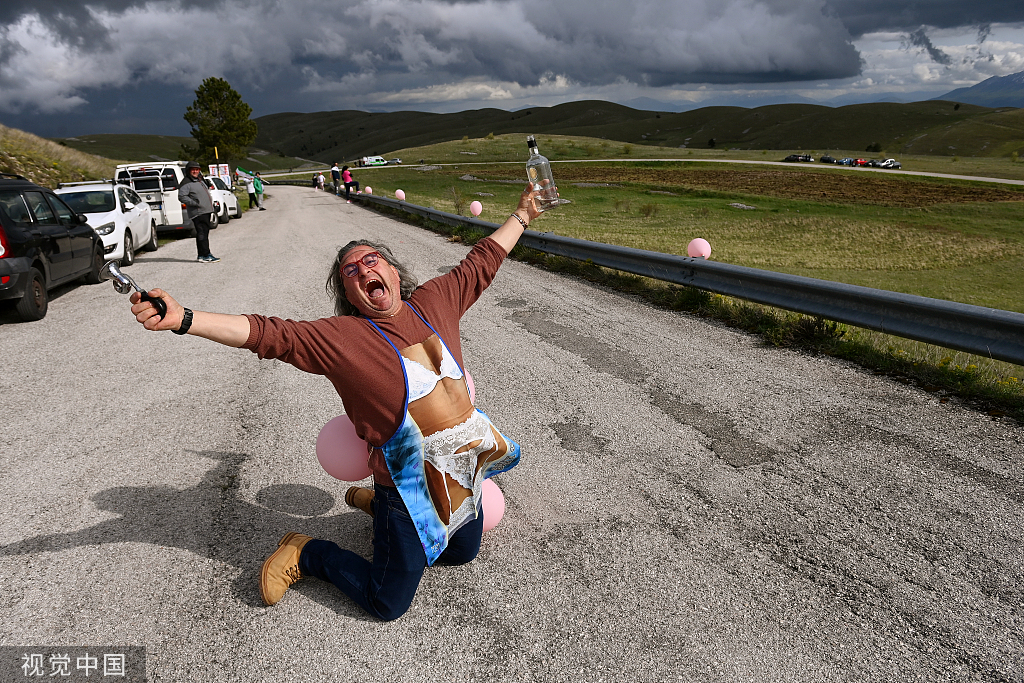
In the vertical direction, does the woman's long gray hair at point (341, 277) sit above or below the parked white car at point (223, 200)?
above

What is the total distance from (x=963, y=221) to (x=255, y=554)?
29.4 m

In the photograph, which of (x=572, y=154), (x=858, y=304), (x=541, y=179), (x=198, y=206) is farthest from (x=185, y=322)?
Result: (x=572, y=154)

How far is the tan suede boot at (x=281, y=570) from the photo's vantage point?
2955 mm

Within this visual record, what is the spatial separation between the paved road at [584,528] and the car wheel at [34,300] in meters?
2.75

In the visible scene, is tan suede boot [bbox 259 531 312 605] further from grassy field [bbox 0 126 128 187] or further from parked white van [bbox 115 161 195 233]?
grassy field [bbox 0 126 128 187]

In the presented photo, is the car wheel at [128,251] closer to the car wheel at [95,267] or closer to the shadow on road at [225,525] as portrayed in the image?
the car wheel at [95,267]

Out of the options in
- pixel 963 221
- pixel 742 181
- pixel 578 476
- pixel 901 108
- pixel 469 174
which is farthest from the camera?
pixel 901 108

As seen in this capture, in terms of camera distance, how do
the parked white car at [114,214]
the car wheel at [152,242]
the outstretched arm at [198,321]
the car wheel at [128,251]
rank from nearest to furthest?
the outstretched arm at [198,321]
the parked white car at [114,214]
the car wheel at [128,251]
the car wheel at [152,242]

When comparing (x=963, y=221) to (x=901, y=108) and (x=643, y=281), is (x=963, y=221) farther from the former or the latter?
(x=901, y=108)

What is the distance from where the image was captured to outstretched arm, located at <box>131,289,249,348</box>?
2.48 metres

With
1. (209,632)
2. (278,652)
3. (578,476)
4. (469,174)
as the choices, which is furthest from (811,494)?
(469,174)

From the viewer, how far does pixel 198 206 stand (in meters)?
14.0

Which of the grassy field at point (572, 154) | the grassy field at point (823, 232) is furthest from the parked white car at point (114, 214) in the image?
the grassy field at point (572, 154)

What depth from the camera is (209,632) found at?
2.79 meters
